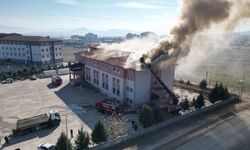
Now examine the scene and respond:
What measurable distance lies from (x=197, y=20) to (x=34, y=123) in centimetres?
3022

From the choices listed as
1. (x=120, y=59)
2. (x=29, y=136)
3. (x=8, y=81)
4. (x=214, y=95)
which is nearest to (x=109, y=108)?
(x=120, y=59)

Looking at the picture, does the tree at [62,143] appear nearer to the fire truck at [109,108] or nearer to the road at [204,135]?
the road at [204,135]

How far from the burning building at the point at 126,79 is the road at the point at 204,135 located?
9.34 metres

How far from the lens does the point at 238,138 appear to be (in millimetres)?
28938

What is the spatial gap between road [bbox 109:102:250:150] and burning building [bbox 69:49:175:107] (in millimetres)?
9337

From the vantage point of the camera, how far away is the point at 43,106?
42062 millimetres

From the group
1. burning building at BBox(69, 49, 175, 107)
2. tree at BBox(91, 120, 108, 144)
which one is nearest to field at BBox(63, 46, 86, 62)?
burning building at BBox(69, 49, 175, 107)

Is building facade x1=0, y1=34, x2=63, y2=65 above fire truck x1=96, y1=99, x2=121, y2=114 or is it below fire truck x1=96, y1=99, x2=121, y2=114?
above

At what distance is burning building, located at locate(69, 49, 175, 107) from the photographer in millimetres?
40438

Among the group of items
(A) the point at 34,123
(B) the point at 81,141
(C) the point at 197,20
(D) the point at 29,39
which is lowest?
(A) the point at 34,123

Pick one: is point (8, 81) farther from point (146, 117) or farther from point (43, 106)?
point (146, 117)

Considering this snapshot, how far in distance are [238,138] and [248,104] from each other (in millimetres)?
14488

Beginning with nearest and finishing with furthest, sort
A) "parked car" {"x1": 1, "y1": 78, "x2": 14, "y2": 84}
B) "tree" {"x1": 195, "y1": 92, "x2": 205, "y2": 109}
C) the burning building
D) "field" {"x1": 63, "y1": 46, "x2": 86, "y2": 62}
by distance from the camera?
"tree" {"x1": 195, "y1": 92, "x2": 205, "y2": 109}
the burning building
"parked car" {"x1": 1, "y1": 78, "x2": 14, "y2": 84}
"field" {"x1": 63, "y1": 46, "x2": 86, "y2": 62}

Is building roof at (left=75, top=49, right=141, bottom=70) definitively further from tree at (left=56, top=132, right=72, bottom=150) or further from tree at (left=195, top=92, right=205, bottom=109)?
tree at (left=56, top=132, right=72, bottom=150)
